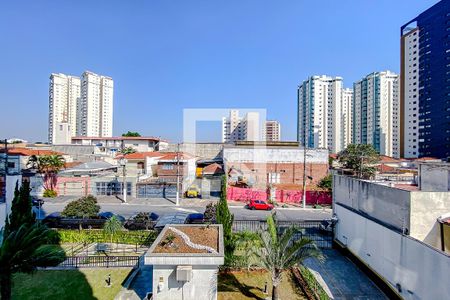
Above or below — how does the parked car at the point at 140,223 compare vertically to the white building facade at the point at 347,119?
below

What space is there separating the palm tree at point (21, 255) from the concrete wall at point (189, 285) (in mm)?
3692

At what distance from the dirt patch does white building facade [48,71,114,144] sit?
109 m

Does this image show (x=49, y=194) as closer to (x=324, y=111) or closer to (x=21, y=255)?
(x=21, y=255)

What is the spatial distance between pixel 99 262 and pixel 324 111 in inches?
3588

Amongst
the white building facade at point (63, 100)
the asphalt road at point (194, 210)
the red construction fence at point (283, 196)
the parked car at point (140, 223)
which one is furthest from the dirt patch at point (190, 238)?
the white building facade at point (63, 100)

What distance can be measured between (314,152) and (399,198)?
2616 cm

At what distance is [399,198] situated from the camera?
1166cm

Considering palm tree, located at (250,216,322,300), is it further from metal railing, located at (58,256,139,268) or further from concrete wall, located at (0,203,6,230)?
concrete wall, located at (0,203,6,230)

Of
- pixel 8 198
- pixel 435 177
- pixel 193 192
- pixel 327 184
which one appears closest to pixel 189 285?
pixel 435 177

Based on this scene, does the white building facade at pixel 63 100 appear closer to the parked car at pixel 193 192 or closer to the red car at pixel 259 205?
the parked car at pixel 193 192

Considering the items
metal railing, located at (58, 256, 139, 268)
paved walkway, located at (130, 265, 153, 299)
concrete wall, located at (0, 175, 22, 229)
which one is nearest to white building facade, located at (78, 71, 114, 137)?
concrete wall, located at (0, 175, 22, 229)

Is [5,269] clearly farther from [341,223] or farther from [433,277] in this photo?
[341,223]

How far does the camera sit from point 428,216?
430 inches

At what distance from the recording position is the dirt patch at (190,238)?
11.0 metres
